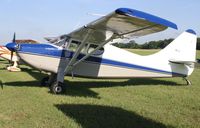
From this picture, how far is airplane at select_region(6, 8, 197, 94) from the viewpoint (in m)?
8.79

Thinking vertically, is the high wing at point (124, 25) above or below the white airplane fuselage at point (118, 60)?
above

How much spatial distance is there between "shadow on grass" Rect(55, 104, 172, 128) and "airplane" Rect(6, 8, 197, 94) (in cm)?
208

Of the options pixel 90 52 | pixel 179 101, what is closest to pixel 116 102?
pixel 179 101

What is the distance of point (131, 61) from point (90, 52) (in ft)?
6.44

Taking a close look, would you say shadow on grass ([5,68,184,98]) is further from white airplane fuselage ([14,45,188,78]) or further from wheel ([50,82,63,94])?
white airplane fuselage ([14,45,188,78])

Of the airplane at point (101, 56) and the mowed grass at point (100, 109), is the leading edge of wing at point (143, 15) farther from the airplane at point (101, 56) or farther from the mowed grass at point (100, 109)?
the mowed grass at point (100, 109)

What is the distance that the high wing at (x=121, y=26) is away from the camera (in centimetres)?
602

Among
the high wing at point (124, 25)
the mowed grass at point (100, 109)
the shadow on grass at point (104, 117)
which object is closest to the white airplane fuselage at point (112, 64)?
the high wing at point (124, 25)

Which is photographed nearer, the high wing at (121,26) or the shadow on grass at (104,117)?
the shadow on grass at (104,117)

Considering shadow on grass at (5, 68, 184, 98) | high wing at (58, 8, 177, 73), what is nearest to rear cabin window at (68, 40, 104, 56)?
high wing at (58, 8, 177, 73)

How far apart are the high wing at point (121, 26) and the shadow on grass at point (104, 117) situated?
74.7 inches

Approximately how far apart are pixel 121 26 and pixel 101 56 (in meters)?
3.06

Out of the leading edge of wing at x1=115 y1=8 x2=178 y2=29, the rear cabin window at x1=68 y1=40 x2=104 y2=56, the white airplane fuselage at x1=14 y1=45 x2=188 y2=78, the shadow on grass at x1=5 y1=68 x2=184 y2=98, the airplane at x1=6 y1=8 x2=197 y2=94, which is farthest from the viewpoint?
the rear cabin window at x1=68 y1=40 x2=104 y2=56

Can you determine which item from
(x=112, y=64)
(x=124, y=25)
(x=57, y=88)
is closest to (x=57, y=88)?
(x=57, y=88)
